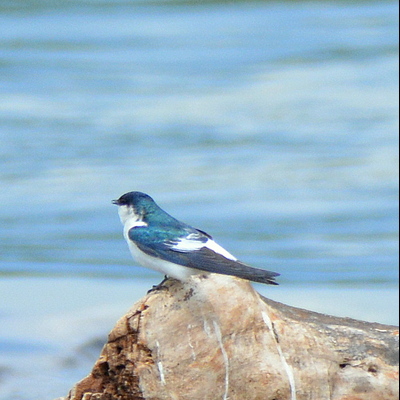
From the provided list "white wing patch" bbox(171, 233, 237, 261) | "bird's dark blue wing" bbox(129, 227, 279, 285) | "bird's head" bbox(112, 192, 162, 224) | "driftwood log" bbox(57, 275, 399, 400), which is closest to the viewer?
"driftwood log" bbox(57, 275, 399, 400)

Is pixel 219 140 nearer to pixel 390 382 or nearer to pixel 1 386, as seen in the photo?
pixel 1 386

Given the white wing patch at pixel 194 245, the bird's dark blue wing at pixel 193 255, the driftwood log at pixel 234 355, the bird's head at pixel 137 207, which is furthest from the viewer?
the bird's head at pixel 137 207

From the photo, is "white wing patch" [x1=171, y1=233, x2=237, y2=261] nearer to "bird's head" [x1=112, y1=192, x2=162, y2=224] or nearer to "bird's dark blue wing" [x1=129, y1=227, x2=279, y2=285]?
"bird's dark blue wing" [x1=129, y1=227, x2=279, y2=285]

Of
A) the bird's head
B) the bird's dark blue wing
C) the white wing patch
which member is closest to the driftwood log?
the bird's dark blue wing

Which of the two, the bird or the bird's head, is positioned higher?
the bird's head

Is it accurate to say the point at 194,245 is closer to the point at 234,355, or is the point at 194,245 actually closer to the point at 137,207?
the point at 137,207

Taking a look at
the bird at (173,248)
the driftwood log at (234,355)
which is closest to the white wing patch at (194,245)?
the bird at (173,248)

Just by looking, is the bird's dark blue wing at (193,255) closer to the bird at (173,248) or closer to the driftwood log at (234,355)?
the bird at (173,248)

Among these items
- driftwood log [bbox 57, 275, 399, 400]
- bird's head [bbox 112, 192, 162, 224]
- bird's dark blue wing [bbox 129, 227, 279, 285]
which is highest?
bird's head [bbox 112, 192, 162, 224]
